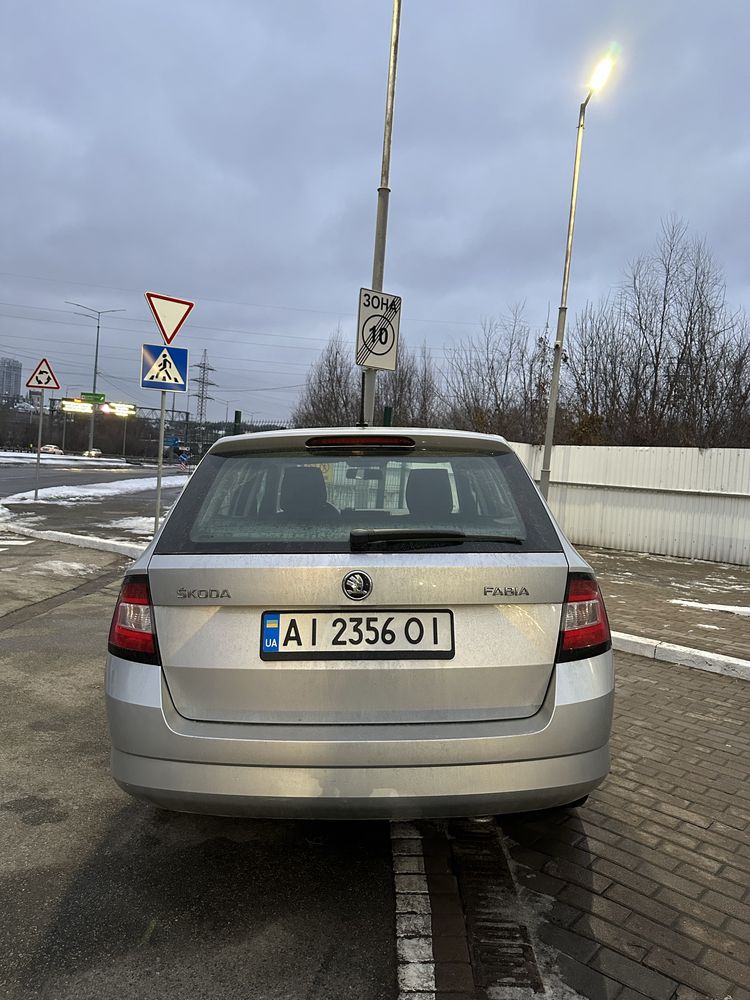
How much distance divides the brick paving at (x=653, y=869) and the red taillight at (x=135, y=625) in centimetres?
159

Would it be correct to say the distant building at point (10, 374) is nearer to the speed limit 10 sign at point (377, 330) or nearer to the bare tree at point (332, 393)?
the bare tree at point (332, 393)

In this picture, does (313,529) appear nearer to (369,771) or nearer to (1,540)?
(369,771)

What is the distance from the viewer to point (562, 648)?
248 centimetres

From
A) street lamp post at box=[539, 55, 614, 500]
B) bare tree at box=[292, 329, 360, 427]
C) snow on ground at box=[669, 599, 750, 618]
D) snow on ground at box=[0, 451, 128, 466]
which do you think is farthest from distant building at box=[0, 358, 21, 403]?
snow on ground at box=[669, 599, 750, 618]

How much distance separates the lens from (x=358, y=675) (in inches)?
93.6

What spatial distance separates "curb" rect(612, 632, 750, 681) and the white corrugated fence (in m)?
6.82

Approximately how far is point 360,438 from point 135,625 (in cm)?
107

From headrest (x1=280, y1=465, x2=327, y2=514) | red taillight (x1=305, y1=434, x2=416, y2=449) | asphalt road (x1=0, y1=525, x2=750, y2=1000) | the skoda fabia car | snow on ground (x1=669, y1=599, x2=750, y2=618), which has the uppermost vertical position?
red taillight (x1=305, y1=434, x2=416, y2=449)

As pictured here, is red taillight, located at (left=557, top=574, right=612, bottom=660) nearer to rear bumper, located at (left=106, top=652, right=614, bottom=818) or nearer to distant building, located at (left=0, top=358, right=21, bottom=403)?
rear bumper, located at (left=106, top=652, right=614, bottom=818)

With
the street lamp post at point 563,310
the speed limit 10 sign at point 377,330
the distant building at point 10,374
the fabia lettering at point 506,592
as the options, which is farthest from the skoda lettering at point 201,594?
the distant building at point 10,374

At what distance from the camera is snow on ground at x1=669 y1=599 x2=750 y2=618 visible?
25.9 feet

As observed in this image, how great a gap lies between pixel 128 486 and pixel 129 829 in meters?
24.8

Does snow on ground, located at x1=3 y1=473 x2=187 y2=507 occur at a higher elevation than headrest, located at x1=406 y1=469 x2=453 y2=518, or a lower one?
lower

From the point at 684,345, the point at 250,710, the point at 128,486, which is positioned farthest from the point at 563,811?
the point at 128,486
